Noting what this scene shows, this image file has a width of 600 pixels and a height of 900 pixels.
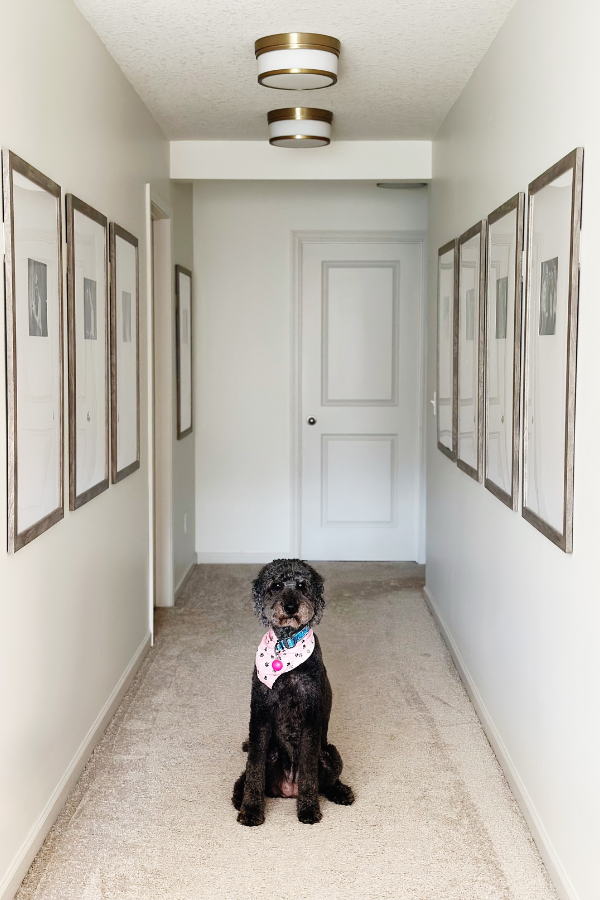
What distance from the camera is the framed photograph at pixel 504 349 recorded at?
8.78 feet

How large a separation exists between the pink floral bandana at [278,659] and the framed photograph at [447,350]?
1621mm

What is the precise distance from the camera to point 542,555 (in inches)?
94.8

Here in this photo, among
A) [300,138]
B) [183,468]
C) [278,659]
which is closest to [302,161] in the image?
[300,138]

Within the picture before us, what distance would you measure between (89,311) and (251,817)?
5.54 feet

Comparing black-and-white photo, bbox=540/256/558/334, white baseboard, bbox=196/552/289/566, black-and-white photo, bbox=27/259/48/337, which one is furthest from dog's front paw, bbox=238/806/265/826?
white baseboard, bbox=196/552/289/566

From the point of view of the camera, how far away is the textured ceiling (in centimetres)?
280

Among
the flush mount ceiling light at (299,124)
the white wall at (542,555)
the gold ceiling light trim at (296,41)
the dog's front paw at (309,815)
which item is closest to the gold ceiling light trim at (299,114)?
the flush mount ceiling light at (299,124)

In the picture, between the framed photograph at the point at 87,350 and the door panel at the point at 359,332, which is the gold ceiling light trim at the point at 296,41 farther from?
the door panel at the point at 359,332

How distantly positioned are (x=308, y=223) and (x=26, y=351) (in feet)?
12.0

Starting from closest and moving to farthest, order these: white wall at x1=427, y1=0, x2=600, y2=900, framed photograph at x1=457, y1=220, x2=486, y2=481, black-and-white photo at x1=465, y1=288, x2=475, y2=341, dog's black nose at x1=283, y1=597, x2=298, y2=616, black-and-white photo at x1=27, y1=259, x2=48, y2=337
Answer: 1. white wall at x1=427, y1=0, x2=600, y2=900
2. black-and-white photo at x1=27, y1=259, x2=48, y2=337
3. dog's black nose at x1=283, y1=597, x2=298, y2=616
4. framed photograph at x1=457, y1=220, x2=486, y2=481
5. black-and-white photo at x1=465, y1=288, x2=475, y2=341

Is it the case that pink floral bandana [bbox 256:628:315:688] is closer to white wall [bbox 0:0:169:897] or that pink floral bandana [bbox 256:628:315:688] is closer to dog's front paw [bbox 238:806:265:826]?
dog's front paw [bbox 238:806:265:826]

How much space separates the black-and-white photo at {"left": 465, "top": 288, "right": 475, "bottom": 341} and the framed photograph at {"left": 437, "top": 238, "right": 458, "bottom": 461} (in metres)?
0.26

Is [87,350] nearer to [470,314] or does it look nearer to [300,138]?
[470,314]

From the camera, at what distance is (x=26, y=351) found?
2.27 m
